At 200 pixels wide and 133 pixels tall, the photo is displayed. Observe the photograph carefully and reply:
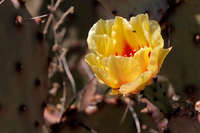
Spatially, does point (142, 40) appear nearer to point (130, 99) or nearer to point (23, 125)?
point (23, 125)

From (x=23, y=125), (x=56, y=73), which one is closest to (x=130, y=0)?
(x=23, y=125)

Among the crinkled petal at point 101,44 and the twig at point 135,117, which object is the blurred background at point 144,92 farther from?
the crinkled petal at point 101,44

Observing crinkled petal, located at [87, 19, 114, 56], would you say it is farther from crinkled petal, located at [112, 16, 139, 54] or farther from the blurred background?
the blurred background

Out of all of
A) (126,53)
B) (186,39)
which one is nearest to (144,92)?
(126,53)

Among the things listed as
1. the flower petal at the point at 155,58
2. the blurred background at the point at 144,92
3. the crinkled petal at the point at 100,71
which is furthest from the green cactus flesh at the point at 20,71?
the flower petal at the point at 155,58

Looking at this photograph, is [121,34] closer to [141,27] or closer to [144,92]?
[141,27]

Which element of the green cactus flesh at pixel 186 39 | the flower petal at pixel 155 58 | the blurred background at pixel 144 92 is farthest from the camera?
the green cactus flesh at pixel 186 39
